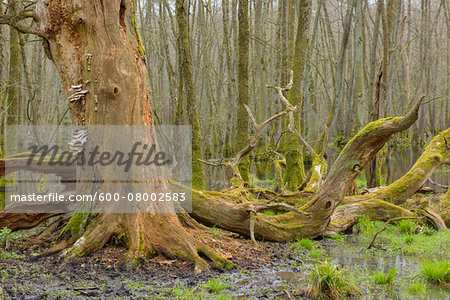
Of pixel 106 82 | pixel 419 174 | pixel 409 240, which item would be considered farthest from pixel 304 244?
pixel 106 82

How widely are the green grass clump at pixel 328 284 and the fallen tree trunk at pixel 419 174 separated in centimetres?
392

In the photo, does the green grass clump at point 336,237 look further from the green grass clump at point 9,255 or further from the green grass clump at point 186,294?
the green grass clump at point 9,255

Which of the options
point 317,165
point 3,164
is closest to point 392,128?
point 317,165

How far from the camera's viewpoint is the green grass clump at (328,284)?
12.3 ft

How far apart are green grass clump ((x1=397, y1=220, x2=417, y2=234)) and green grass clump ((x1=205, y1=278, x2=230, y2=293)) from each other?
13.0ft

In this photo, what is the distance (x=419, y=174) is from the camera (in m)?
7.73

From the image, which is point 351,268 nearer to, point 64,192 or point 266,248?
point 266,248

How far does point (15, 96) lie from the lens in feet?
34.0

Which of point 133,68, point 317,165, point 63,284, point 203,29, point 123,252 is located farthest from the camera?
point 203,29

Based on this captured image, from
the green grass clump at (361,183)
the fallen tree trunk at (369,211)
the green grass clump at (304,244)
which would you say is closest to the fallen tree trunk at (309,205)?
the green grass clump at (304,244)

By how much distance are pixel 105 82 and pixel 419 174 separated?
605 cm

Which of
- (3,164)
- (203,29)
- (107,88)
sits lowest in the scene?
(3,164)

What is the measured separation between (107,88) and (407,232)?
522 cm

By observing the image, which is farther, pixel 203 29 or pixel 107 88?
pixel 203 29
